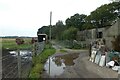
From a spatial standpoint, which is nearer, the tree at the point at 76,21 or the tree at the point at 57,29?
the tree at the point at 76,21

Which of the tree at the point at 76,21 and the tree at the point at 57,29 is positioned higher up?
the tree at the point at 76,21

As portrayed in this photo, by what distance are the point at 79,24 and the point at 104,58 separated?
64498 millimetres

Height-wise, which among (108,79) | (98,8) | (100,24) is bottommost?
(108,79)

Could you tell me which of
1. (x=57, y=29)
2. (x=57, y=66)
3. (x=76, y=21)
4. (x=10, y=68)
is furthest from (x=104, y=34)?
(x=57, y=29)

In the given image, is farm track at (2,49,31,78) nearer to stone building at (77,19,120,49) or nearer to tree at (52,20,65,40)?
stone building at (77,19,120,49)

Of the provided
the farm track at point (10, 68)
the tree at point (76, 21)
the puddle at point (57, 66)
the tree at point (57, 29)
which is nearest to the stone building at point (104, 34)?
the puddle at point (57, 66)

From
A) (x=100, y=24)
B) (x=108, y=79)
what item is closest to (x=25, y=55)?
(x=108, y=79)

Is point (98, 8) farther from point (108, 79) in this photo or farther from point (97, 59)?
point (108, 79)

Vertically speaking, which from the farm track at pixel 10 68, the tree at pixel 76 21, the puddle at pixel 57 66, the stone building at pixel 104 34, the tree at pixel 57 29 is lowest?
the puddle at pixel 57 66

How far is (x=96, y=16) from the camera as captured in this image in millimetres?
64312

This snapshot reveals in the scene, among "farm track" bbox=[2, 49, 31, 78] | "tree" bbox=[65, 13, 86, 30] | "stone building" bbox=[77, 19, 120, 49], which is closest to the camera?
"farm track" bbox=[2, 49, 31, 78]

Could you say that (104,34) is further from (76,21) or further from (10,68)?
(76,21)

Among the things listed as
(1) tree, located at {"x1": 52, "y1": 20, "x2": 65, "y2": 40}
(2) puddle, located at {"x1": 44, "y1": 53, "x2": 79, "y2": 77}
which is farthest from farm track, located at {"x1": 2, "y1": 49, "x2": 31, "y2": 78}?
(1) tree, located at {"x1": 52, "y1": 20, "x2": 65, "y2": 40}

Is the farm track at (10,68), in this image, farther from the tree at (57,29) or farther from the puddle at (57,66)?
the tree at (57,29)
